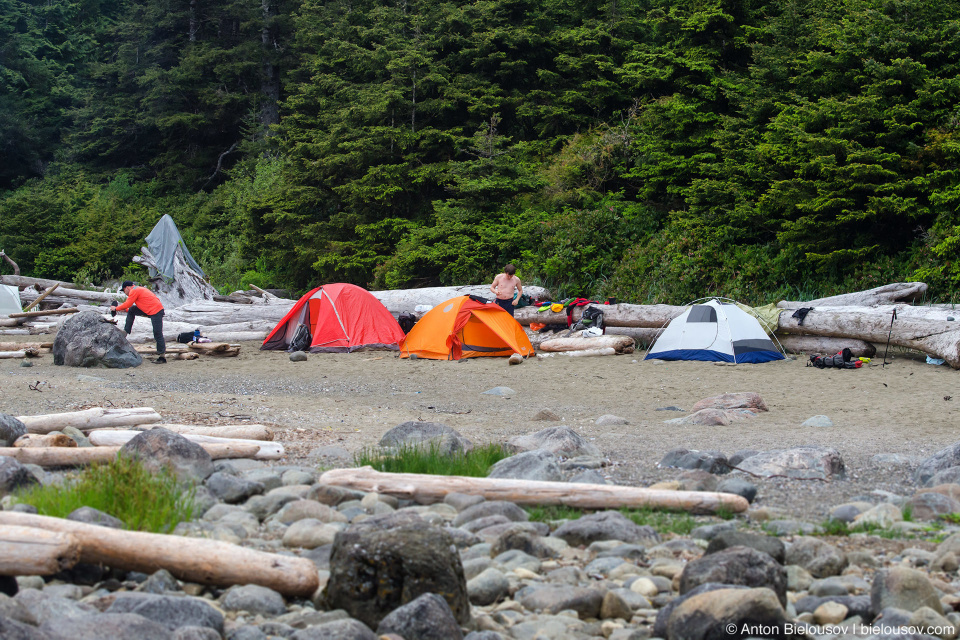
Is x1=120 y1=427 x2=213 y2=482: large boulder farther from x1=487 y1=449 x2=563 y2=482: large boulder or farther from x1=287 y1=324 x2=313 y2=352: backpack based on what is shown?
x1=287 y1=324 x2=313 y2=352: backpack

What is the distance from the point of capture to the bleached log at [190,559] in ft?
10.5

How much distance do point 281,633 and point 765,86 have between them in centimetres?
1833

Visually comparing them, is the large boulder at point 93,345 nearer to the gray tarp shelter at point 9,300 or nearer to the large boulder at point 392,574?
the gray tarp shelter at point 9,300

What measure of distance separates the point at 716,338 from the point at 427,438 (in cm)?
849

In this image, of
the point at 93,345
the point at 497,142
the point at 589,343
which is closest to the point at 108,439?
the point at 93,345

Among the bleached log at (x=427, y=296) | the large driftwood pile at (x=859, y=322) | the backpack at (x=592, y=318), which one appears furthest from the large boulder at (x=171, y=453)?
the bleached log at (x=427, y=296)

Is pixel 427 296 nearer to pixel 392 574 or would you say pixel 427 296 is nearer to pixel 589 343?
pixel 589 343

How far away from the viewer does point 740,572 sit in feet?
10.2

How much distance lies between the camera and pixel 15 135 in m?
37.3

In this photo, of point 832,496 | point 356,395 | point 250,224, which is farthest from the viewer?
point 250,224

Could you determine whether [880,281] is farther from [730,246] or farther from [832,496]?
[832,496]

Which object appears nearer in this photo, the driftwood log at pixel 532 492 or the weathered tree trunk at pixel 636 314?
the driftwood log at pixel 532 492

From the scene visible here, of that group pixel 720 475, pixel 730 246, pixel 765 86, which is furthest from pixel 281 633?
pixel 765 86

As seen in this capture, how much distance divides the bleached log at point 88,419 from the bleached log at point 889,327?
36.3 ft
